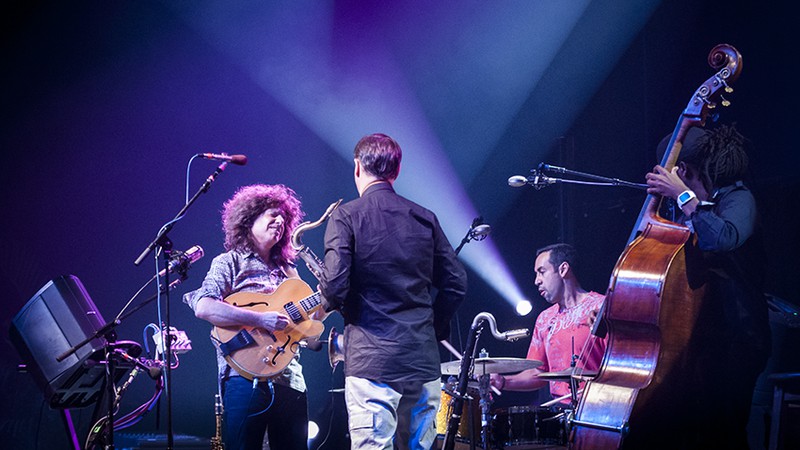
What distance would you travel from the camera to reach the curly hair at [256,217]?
435cm

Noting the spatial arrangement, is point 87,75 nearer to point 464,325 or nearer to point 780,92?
point 464,325

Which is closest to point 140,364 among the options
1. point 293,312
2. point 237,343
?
point 237,343

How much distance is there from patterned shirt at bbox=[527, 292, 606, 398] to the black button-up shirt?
250cm

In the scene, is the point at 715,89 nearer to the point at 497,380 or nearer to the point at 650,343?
the point at 650,343

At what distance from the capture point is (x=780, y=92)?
544cm

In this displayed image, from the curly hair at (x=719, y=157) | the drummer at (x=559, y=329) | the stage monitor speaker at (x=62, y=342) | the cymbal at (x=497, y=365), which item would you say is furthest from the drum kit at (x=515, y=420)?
the stage monitor speaker at (x=62, y=342)

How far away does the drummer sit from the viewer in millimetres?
5340

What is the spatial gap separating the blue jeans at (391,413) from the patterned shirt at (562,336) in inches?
94.8

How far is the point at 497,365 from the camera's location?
4.96 m

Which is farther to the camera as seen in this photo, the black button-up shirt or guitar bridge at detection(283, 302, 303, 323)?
guitar bridge at detection(283, 302, 303, 323)

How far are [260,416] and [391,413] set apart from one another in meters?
1.20

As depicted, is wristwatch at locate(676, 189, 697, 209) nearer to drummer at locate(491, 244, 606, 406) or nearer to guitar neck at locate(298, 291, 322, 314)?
drummer at locate(491, 244, 606, 406)

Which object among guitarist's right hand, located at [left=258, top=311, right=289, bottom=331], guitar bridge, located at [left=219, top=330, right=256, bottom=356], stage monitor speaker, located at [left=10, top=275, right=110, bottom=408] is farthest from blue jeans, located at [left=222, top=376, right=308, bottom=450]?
stage monitor speaker, located at [left=10, top=275, right=110, bottom=408]

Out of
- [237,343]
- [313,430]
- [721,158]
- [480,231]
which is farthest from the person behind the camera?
[313,430]
